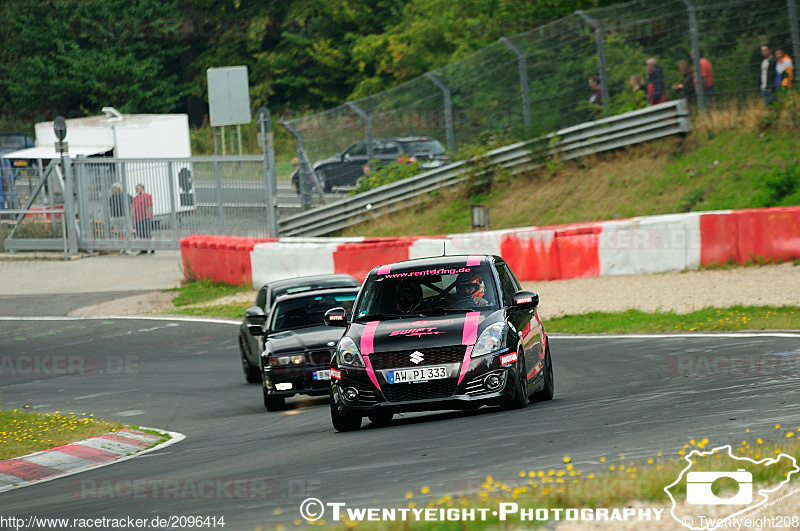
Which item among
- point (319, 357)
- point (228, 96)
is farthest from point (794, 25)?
point (228, 96)

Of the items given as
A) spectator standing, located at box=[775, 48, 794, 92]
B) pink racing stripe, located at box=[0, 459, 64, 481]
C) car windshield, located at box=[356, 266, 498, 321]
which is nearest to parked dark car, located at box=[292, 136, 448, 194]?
spectator standing, located at box=[775, 48, 794, 92]

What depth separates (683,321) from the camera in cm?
1748

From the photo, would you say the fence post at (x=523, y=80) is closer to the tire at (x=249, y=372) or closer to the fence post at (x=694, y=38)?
the fence post at (x=694, y=38)

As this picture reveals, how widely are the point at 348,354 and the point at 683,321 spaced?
8053 millimetres

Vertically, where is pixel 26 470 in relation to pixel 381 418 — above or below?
below

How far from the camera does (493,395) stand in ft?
34.3

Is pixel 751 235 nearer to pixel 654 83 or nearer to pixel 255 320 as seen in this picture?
pixel 654 83

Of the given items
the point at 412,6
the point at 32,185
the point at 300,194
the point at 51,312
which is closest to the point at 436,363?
the point at 51,312

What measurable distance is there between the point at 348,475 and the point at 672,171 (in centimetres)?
2102

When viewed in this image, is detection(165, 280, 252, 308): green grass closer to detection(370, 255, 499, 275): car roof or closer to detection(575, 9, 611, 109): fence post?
detection(575, 9, 611, 109): fence post

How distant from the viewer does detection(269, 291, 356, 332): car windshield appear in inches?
585

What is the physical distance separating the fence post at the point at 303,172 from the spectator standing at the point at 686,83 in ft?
31.9

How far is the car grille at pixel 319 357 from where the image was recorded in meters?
13.8

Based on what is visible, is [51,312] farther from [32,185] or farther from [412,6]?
[412,6]
